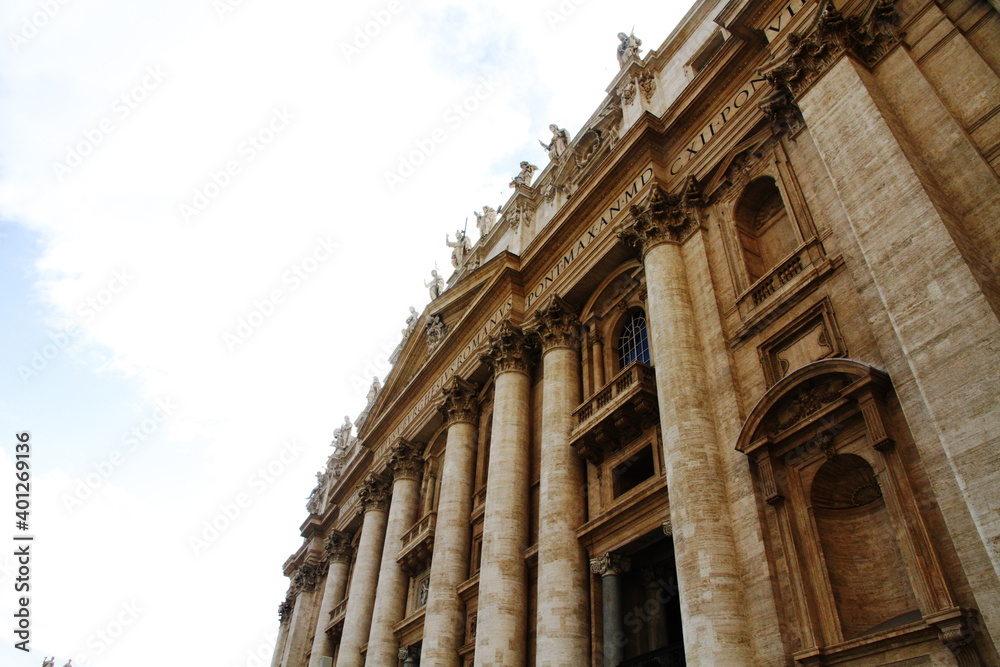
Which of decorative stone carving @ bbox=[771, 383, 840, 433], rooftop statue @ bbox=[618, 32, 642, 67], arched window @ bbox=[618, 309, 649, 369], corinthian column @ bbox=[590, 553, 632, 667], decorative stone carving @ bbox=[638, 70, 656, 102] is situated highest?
rooftop statue @ bbox=[618, 32, 642, 67]

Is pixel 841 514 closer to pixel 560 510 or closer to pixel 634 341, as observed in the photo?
pixel 560 510

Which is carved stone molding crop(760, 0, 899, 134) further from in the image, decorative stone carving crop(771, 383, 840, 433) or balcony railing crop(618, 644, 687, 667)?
balcony railing crop(618, 644, 687, 667)

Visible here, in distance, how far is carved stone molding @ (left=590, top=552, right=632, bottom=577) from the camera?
14594 mm

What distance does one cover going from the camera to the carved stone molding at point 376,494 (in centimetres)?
2872

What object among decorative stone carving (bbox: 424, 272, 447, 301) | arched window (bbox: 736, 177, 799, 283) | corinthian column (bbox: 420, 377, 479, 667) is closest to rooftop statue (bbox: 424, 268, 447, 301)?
decorative stone carving (bbox: 424, 272, 447, 301)

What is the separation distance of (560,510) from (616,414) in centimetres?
255

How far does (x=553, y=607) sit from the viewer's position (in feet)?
47.5

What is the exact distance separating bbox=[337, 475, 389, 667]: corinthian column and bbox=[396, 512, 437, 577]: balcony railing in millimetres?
3685

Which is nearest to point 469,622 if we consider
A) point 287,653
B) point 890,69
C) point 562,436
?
point 562,436

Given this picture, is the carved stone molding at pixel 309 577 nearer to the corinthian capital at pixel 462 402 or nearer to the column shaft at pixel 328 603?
the column shaft at pixel 328 603

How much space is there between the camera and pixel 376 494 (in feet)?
94.5

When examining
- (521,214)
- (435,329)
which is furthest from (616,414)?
(435,329)

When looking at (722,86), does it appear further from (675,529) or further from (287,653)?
(287,653)

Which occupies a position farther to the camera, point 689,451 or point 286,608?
point 286,608
